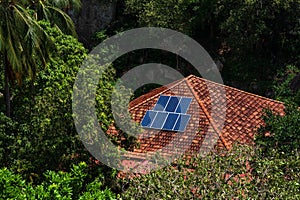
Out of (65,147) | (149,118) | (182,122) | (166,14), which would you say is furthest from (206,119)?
(166,14)

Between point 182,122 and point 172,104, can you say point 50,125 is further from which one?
point 172,104

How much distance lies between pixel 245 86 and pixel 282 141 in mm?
16025

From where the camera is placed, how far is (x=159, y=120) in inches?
752

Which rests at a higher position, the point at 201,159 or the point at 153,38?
the point at 201,159

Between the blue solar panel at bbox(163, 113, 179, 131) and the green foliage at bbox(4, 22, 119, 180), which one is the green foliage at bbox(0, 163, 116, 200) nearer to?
the green foliage at bbox(4, 22, 119, 180)

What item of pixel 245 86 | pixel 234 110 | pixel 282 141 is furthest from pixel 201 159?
pixel 245 86

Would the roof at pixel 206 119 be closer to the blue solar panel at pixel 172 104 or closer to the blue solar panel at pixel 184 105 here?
the blue solar panel at pixel 184 105

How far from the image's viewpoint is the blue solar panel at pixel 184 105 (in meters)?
19.7

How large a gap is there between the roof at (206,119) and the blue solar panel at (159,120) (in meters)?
0.26

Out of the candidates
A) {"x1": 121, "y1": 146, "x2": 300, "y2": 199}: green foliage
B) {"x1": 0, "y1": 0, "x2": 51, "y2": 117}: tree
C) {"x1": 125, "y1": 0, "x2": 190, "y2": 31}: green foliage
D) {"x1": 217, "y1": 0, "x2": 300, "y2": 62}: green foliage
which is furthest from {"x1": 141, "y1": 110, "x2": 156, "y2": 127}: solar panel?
{"x1": 125, "y1": 0, "x2": 190, "y2": 31}: green foliage

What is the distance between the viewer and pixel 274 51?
32.1 metres

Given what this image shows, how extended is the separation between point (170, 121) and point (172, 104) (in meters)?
1.17

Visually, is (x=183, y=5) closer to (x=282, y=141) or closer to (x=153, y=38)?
(x=153, y=38)

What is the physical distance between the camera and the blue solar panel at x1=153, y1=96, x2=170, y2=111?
1998 centimetres
